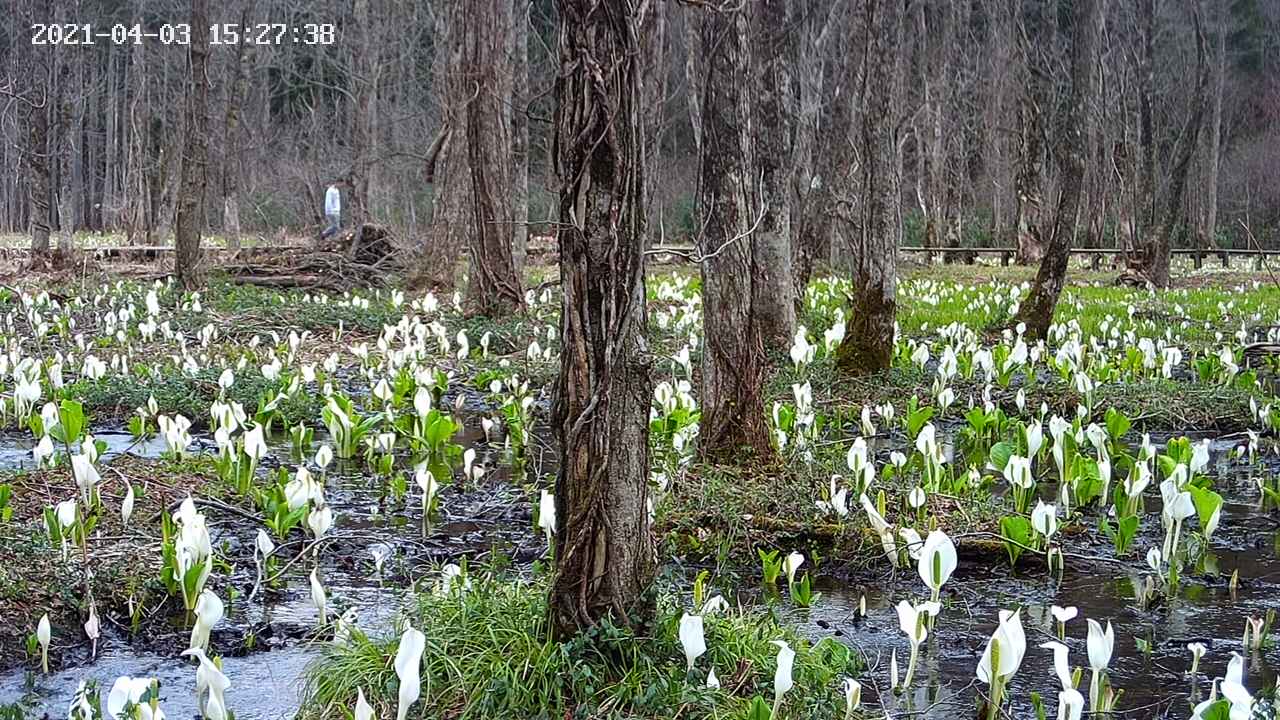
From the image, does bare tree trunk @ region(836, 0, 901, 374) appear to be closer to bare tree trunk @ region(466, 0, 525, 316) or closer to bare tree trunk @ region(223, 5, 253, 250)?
bare tree trunk @ region(466, 0, 525, 316)

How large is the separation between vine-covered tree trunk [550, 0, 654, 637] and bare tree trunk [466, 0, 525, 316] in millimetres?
9017

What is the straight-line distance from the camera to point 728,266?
586 cm

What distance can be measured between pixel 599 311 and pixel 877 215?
5.82 meters

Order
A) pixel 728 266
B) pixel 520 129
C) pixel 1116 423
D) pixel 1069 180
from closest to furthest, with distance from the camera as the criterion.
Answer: pixel 728 266, pixel 1116 423, pixel 1069 180, pixel 520 129

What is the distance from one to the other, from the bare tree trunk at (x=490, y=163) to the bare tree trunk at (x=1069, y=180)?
5.08 meters

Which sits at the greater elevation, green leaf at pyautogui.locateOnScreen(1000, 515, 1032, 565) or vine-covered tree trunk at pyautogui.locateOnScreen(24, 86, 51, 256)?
vine-covered tree trunk at pyautogui.locateOnScreen(24, 86, 51, 256)

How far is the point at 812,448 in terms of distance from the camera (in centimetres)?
653

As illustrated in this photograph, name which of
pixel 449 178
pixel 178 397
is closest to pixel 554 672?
pixel 178 397

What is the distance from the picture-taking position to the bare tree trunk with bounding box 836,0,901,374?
29.0ft

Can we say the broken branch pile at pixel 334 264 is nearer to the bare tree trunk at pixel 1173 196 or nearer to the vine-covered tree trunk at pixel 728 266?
the vine-covered tree trunk at pixel 728 266

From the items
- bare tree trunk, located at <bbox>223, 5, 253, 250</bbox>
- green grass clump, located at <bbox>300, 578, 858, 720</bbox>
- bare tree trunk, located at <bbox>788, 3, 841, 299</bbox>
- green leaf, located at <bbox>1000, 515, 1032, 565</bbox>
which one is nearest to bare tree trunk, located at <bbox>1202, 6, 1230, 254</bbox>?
bare tree trunk, located at <bbox>788, 3, 841, 299</bbox>

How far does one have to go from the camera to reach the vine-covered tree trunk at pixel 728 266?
19.3 ft

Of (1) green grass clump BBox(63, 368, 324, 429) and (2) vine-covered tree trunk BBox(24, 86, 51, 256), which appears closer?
(1) green grass clump BBox(63, 368, 324, 429)

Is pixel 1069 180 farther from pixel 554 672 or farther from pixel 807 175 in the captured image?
pixel 554 672
